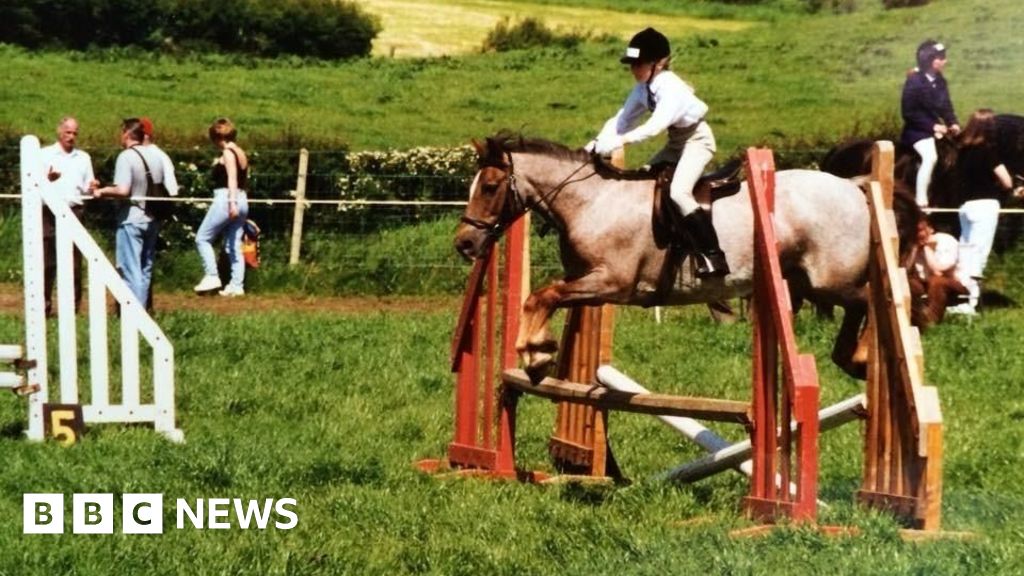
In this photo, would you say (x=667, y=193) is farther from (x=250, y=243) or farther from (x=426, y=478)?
(x=250, y=243)

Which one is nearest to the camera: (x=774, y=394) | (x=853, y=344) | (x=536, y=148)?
(x=774, y=394)

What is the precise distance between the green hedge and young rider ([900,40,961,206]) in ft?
37.7

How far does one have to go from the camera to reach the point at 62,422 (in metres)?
10.1

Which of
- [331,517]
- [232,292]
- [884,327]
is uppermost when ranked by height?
[884,327]

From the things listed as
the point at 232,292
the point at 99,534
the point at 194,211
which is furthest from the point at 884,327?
the point at 194,211

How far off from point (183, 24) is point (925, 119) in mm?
13213

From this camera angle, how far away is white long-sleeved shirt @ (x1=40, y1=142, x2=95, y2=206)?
1627cm

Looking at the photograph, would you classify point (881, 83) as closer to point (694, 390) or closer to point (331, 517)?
point (694, 390)

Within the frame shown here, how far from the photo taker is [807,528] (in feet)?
23.6

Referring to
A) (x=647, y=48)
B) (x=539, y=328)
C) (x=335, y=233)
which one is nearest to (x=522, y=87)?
(x=335, y=233)

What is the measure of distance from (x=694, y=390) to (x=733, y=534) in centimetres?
506

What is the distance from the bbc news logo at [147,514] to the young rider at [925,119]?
10.7 meters

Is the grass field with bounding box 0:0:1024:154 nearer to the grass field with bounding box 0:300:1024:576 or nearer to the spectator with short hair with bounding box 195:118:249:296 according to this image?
Answer: the spectator with short hair with bounding box 195:118:249:296

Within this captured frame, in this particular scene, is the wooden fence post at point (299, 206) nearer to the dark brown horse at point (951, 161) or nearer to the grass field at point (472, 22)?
the dark brown horse at point (951, 161)
